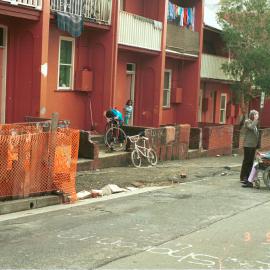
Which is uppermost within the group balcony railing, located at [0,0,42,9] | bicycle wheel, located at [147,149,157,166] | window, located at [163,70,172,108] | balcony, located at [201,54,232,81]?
balcony railing, located at [0,0,42,9]

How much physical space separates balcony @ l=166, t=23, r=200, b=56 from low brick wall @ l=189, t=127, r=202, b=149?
13.7ft

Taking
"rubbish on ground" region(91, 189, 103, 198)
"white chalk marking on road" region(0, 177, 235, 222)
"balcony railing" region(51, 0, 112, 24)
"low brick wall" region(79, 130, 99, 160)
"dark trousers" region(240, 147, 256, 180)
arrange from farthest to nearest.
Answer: "balcony railing" region(51, 0, 112, 24), "low brick wall" region(79, 130, 99, 160), "dark trousers" region(240, 147, 256, 180), "rubbish on ground" region(91, 189, 103, 198), "white chalk marking on road" region(0, 177, 235, 222)

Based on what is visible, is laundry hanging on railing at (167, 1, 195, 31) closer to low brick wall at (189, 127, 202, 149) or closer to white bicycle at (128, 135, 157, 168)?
low brick wall at (189, 127, 202, 149)

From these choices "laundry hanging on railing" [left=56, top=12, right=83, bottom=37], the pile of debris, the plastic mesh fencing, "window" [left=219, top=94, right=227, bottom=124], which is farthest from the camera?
"window" [left=219, top=94, right=227, bottom=124]

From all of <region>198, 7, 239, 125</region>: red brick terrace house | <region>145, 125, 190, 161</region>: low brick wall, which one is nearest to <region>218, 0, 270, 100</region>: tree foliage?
<region>198, 7, 239, 125</region>: red brick terrace house

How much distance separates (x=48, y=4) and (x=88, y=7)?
104 inches

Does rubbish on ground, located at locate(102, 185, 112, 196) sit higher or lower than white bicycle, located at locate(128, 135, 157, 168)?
lower

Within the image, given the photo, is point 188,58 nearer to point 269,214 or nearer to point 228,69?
point 228,69

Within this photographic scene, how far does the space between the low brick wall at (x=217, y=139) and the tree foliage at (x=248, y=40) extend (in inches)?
155

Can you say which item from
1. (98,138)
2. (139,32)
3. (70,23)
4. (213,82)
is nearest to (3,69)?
(70,23)

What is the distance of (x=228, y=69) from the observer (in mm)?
28312

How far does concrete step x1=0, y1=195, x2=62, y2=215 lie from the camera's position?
943 centimetres

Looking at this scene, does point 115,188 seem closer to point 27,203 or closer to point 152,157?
point 27,203

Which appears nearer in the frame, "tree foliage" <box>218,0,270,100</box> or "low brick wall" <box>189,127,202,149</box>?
"low brick wall" <box>189,127,202,149</box>
